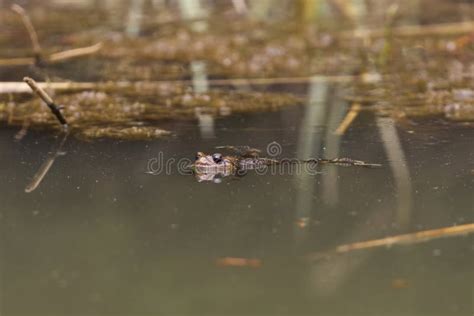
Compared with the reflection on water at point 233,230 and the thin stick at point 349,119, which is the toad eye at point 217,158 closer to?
the reflection on water at point 233,230

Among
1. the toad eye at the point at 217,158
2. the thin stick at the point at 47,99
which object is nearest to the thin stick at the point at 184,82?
the thin stick at the point at 47,99

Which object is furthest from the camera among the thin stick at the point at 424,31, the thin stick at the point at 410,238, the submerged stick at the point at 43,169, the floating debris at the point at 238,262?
the thin stick at the point at 424,31

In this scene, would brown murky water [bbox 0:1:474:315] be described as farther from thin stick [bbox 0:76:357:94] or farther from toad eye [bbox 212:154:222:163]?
thin stick [bbox 0:76:357:94]

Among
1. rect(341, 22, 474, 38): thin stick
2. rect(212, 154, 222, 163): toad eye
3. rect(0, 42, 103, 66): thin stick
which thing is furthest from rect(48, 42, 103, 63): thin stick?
rect(212, 154, 222, 163): toad eye

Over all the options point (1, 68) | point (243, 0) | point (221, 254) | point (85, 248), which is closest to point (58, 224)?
point (85, 248)

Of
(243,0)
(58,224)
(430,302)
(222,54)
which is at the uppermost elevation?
(243,0)

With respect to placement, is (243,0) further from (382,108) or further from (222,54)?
(382,108)
